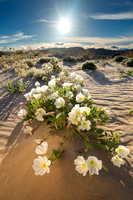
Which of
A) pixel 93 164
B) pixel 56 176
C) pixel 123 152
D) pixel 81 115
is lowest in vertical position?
pixel 56 176

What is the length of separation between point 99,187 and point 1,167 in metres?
1.58

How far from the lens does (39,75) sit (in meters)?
5.68

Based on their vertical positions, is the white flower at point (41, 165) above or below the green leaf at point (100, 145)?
above

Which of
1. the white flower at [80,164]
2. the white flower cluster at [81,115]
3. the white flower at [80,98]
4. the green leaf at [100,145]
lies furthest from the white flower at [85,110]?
the green leaf at [100,145]

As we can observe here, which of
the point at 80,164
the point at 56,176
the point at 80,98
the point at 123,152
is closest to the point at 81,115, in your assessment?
the point at 80,98

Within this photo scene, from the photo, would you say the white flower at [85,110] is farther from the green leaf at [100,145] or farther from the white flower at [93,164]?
the green leaf at [100,145]

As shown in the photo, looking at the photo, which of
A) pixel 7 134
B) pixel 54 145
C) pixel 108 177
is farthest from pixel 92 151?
pixel 7 134

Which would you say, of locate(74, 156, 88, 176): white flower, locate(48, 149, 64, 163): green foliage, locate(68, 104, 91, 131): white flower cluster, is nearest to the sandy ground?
locate(48, 149, 64, 163): green foliage

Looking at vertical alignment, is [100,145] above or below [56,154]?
below

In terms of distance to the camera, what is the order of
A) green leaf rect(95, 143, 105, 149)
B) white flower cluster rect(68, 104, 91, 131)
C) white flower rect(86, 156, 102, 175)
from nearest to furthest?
1. white flower rect(86, 156, 102, 175)
2. white flower cluster rect(68, 104, 91, 131)
3. green leaf rect(95, 143, 105, 149)

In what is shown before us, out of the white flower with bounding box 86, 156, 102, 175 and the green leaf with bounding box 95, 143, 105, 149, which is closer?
the white flower with bounding box 86, 156, 102, 175

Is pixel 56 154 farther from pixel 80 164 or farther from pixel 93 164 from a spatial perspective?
pixel 93 164

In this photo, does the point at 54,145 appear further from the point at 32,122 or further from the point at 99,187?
the point at 32,122

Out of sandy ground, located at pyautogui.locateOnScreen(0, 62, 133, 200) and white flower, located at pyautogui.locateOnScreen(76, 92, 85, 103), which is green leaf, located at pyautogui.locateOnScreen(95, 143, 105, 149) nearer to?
sandy ground, located at pyautogui.locateOnScreen(0, 62, 133, 200)
